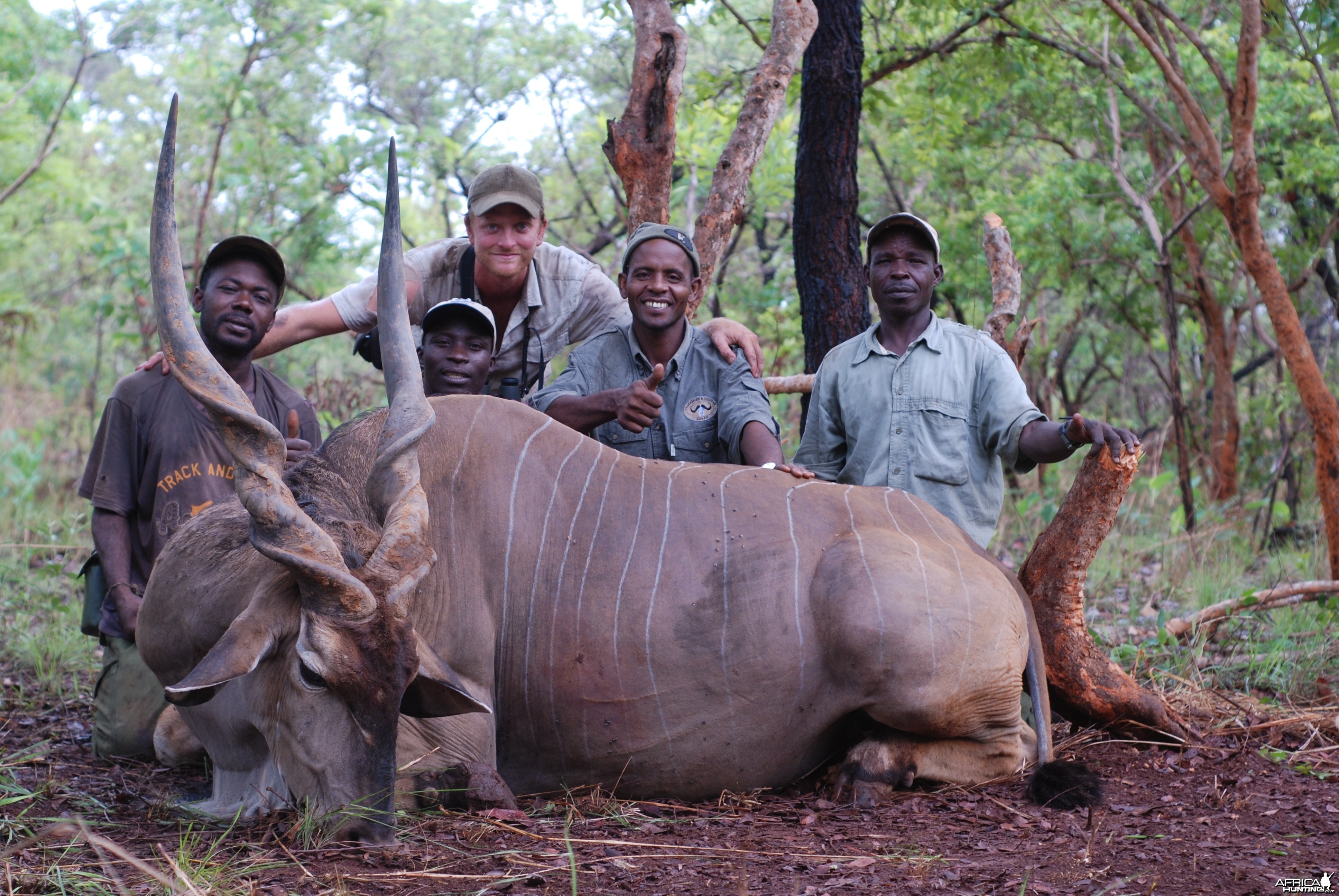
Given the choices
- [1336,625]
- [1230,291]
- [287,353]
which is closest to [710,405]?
[1336,625]

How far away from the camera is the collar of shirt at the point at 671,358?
4.57m

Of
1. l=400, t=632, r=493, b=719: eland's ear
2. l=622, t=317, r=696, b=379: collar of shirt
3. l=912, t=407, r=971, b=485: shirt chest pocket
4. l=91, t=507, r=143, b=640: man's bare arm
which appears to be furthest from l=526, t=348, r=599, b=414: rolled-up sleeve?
l=91, t=507, r=143, b=640: man's bare arm

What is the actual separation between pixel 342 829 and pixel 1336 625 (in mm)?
4582

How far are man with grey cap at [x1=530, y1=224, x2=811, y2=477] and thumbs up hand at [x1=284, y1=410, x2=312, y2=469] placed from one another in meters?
0.86

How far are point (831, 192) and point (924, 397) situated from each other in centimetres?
175

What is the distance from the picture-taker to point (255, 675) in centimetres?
316

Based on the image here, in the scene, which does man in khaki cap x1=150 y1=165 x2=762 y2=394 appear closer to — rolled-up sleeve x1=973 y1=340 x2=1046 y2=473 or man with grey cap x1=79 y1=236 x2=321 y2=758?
man with grey cap x1=79 y1=236 x2=321 y2=758

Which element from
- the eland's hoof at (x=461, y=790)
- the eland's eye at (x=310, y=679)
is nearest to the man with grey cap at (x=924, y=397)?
the eland's hoof at (x=461, y=790)

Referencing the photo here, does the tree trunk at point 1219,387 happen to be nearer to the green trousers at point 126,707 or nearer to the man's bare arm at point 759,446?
the man's bare arm at point 759,446

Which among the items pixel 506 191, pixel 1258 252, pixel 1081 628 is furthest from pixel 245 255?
pixel 1258 252

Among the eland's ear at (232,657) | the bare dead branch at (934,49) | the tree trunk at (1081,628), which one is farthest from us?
the bare dead branch at (934,49)

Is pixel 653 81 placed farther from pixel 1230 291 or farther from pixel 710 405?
pixel 1230 291

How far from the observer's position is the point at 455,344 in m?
4.52

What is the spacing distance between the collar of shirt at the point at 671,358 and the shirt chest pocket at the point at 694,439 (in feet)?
0.62
